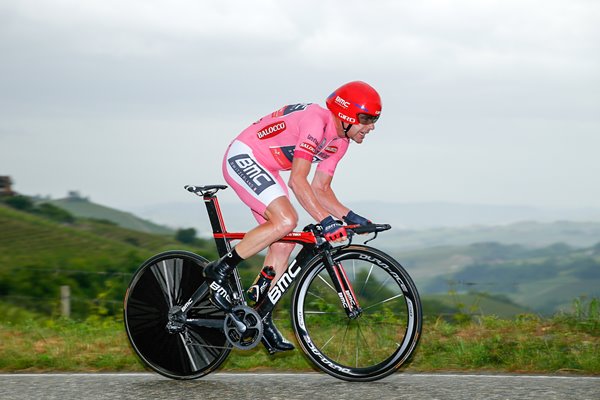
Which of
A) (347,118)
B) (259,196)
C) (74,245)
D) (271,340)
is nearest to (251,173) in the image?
(259,196)

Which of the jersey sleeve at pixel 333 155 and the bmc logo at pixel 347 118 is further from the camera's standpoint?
the jersey sleeve at pixel 333 155

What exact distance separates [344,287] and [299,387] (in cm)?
78

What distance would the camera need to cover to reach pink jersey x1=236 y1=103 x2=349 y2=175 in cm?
575

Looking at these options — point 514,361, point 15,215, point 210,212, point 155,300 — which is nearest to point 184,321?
point 155,300

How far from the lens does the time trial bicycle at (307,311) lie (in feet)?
19.1

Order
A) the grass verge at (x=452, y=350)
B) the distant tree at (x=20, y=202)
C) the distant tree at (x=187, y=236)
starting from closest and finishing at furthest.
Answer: the grass verge at (x=452, y=350), the distant tree at (x=187, y=236), the distant tree at (x=20, y=202)

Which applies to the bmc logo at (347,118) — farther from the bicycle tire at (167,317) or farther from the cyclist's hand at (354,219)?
the bicycle tire at (167,317)

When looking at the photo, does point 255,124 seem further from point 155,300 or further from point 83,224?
point 83,224

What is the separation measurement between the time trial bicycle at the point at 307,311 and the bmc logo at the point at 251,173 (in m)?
0.20

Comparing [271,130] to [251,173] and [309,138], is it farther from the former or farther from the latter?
[309,138]

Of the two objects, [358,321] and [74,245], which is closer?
[358,321]

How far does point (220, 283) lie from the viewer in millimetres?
6094

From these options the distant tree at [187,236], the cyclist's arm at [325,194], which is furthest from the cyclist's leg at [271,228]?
the distant tree at [187,236]

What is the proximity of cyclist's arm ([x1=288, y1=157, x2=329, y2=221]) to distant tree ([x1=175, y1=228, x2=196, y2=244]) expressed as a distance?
61.1 metres
